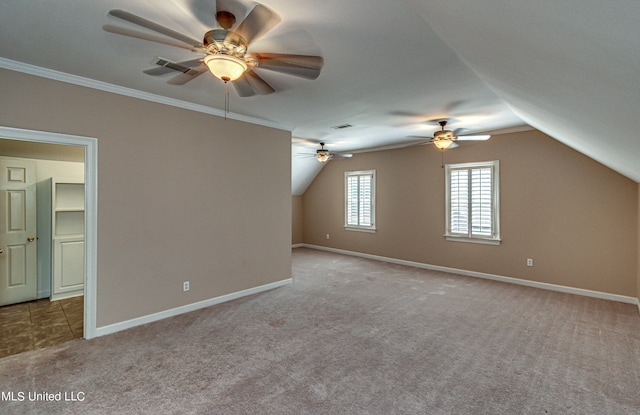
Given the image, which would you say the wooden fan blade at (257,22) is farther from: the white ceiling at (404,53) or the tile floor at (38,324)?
the tile floor at (38,324)

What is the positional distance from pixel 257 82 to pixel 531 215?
5.03 m

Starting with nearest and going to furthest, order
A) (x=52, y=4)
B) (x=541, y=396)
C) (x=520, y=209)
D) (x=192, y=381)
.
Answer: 1. (x=52, y=4)
2. (x=541, y=396)
3. (x=192, y=381)
4. (x=520, y=209)

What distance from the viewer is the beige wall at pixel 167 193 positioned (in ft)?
10.3

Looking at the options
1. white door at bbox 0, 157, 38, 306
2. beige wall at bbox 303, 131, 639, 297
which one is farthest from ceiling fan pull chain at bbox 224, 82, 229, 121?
beige wall at bbox 303, 131, 639, 297

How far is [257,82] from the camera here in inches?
95.2

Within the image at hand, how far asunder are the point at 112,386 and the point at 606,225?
634 centimetres

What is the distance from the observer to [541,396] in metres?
2.29

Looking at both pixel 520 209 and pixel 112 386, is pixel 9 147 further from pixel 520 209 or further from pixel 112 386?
pixel 520 209

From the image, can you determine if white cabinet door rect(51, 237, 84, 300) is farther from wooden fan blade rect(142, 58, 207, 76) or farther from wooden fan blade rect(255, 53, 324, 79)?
wooden fan blade rect(255, 53, 324, 79)

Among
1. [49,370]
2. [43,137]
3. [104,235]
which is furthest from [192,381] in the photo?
[43,137]

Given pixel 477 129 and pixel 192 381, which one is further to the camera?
pixel 477 129

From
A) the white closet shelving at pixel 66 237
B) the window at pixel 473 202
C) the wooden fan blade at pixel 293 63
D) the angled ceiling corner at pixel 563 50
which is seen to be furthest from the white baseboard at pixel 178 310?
the angled ceiling corner at pixel 563 50

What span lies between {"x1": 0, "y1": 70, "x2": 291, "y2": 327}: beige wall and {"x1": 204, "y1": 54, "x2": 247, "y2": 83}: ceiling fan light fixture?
2.05 m

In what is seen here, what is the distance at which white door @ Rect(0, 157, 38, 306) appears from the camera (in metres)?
4.25
